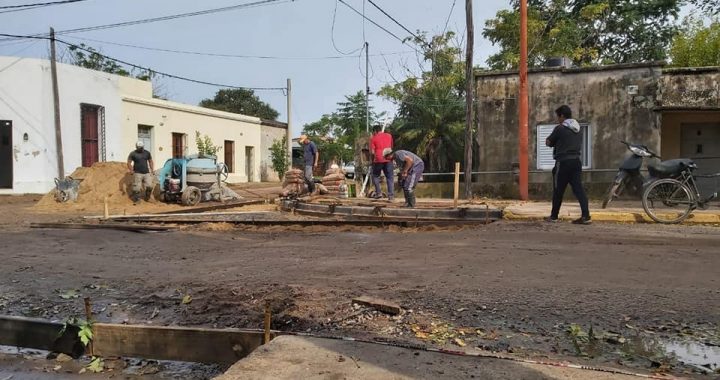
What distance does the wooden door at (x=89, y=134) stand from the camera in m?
23.6

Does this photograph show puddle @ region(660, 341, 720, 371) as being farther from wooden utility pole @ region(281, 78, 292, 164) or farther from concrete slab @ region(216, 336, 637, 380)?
wooden utility pole @ region(281, 78, 292, 164)

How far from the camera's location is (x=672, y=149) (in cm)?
1580

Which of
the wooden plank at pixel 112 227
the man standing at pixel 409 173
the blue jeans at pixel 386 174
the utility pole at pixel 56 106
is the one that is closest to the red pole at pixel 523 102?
the blue jeans at pixel 386 174

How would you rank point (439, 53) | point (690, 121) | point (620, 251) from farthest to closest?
point (439, 53), point (690, 121), point (620, 251)

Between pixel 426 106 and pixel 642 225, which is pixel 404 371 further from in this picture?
pixel 426 106

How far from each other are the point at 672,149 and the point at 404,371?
1523cm

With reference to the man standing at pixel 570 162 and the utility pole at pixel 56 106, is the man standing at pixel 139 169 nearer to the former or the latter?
the utility pole at pixel 56 106

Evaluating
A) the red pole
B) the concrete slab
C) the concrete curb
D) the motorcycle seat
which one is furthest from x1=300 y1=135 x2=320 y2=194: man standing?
the concrete slab

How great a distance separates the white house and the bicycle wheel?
20733 mm

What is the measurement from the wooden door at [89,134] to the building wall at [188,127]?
1.35 metres

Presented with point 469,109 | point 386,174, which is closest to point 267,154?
point 469,109

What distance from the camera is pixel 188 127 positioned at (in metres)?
30.0

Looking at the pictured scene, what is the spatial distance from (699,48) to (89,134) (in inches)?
974

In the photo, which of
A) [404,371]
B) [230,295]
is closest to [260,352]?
[404,371]
